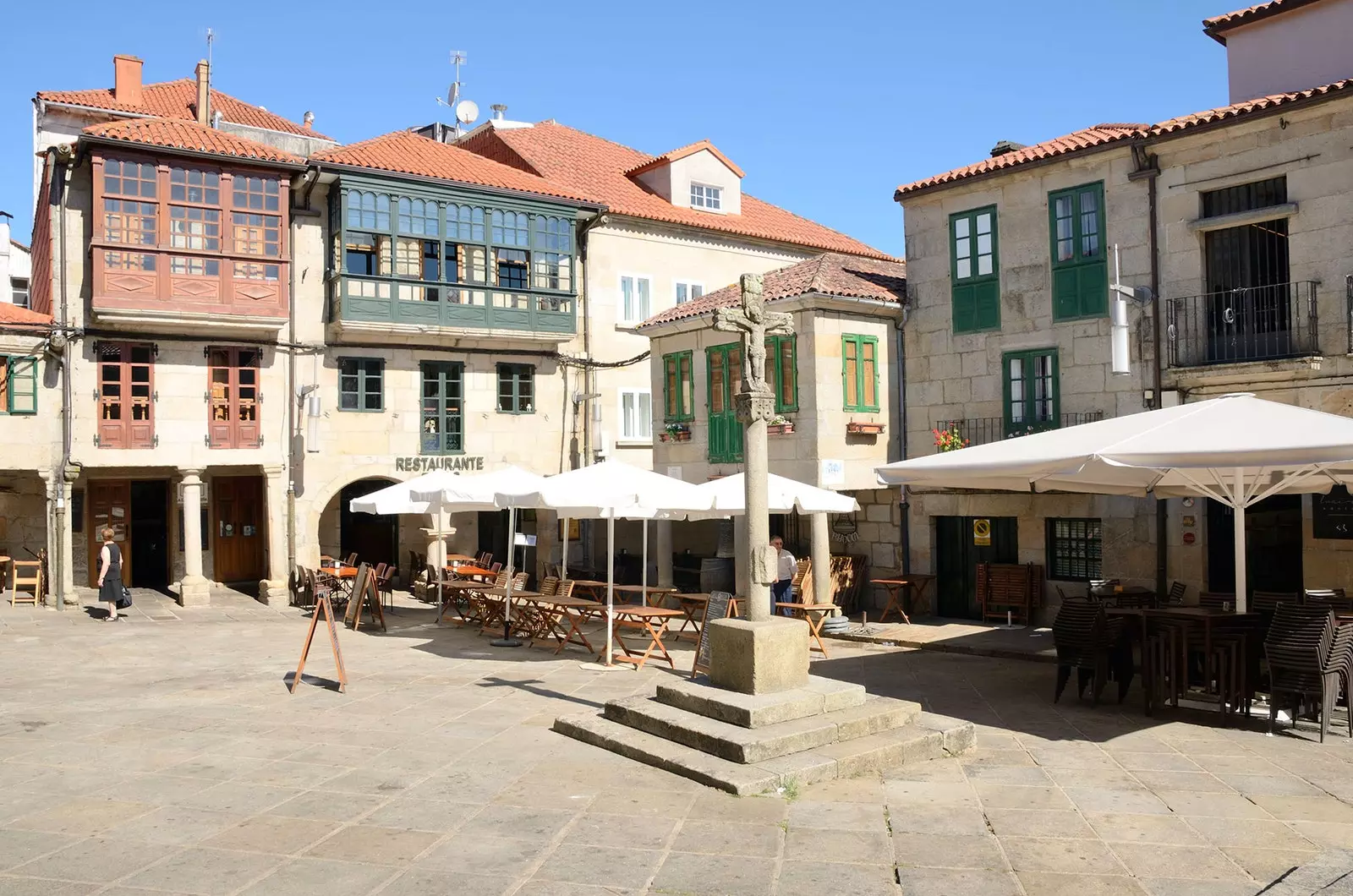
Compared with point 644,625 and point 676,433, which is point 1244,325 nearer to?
point 644,625

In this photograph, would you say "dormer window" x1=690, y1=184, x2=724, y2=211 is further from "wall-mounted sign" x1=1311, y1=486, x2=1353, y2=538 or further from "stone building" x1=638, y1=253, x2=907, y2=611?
"wall-mounted sign" x1=1311, y1=486, x2=1353, y2=538

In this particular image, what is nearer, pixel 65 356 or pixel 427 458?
pixel 65 356

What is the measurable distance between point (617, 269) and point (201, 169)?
9.56 m

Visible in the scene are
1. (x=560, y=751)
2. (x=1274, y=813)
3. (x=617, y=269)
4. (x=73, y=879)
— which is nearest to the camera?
(x=73, y=879)

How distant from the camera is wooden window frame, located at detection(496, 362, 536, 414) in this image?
991 inches

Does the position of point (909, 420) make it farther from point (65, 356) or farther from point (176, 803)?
point (65, 356)

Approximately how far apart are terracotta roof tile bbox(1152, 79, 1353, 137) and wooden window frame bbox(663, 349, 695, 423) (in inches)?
360

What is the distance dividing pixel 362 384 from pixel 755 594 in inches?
644

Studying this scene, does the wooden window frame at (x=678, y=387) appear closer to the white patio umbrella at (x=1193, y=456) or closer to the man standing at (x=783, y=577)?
the man standing at (x=783, y=577)

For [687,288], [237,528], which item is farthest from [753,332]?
[237,528]

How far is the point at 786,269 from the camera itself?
856 inches

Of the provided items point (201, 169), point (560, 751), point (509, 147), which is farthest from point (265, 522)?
point (560, 751)

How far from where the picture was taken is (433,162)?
24406mm

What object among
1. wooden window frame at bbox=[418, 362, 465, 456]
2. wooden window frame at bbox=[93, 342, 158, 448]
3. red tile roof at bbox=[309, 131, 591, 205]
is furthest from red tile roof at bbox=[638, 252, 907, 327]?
wooden window frame at bbox=[93, 342, 158, 448]
